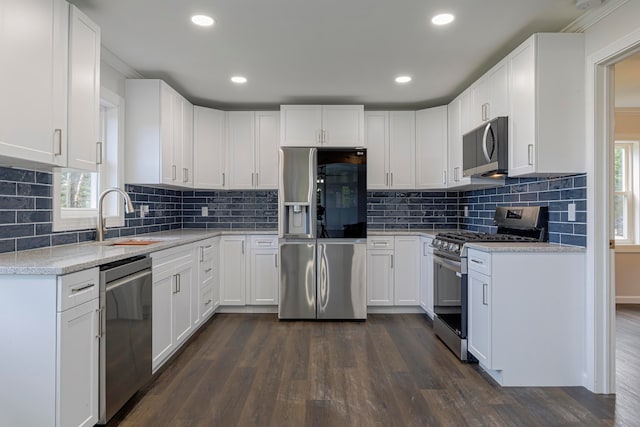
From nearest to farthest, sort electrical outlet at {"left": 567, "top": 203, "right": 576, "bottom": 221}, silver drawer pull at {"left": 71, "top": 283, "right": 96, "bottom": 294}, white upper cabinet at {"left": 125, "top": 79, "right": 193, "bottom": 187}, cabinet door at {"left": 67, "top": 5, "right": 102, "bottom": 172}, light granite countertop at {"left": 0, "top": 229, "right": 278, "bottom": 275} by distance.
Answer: light granite countertop at {"left": 0, "top": 229, "right": 278, "bottom": 275}, silver drawer pull at {"left": 71, "top": 283, "right": 96, "bottom": 294}, cabinet door at {"left": 67, "top": 5, "right": 102, "bottom": 172}, electrical outlet at {"left": 567, "top": 203, "right": 576, "bottom": 221}, white upper cabinet at {"left": 125, "top": 79, "right": 193, "bottom": 187}

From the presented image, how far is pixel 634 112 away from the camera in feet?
14.7

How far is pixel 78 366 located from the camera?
1723 mm

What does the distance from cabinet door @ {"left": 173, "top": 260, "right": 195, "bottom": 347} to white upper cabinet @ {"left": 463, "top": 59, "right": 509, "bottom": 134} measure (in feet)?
9.20

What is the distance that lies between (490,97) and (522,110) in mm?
503

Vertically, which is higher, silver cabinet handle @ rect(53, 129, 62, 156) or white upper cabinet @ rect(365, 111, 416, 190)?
white upper cabinet @ rect(365, 111, 416, 190)

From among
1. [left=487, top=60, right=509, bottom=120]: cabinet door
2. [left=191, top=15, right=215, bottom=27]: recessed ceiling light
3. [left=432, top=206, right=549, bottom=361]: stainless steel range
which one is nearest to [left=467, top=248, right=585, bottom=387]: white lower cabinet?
[left=432, top=206, right=549, bottom=361]: stainless steel range

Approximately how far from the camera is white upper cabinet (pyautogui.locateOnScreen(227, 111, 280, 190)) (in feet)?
14.3

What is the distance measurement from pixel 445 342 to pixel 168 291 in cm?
231

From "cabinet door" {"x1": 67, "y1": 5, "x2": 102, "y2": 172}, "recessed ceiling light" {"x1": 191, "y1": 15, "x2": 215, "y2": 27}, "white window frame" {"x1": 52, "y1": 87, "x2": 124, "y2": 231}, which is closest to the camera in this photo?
"cabinet door" {"x1": 67, "y1": 5, "x2": 102, "y2": 172}

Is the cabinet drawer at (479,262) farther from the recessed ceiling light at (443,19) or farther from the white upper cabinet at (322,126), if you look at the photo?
the white upper cabinet at (322,126)

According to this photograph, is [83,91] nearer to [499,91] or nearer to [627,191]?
[499,91]

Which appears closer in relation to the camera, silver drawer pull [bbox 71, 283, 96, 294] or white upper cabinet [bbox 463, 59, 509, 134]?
silver drawer pull [bbox 71, 283, 96, 294]

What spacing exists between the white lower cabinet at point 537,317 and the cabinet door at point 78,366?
234 cm

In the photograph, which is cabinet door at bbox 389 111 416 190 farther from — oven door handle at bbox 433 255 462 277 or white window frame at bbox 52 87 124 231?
white window frame at bbox 52 87 124 231
